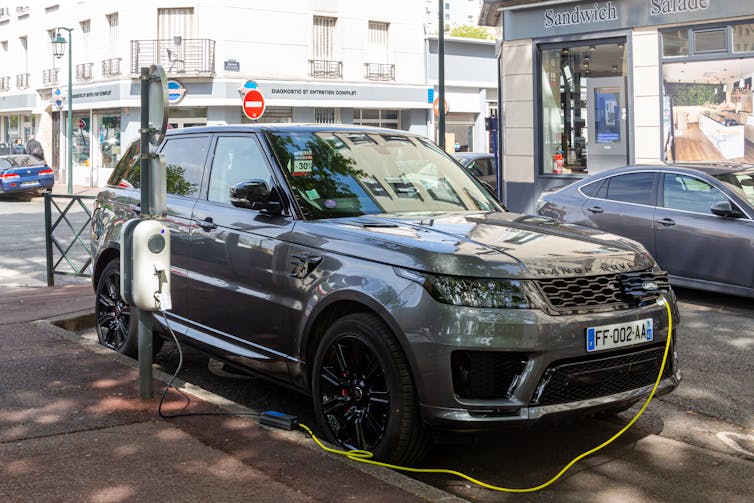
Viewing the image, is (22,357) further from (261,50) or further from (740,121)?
(261,50)

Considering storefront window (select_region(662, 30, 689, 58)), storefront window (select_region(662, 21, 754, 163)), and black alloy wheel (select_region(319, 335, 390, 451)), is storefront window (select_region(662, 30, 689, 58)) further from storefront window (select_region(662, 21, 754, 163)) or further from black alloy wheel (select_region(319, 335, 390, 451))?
black alloy wheel (select_region(319, 335, 390, 451))

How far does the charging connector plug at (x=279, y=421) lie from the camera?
15.3 ft

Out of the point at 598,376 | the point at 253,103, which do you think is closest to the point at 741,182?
the point at 598,376

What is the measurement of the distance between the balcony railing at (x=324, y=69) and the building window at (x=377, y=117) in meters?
1.96

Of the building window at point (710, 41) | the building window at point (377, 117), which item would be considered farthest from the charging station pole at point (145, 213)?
the building window at point (377, 117)

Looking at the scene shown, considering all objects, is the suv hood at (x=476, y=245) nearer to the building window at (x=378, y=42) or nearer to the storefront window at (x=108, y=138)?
the storefront window at (x=108, y=138)

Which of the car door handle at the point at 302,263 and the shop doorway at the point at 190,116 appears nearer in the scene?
the car door handle at the point at 302,263

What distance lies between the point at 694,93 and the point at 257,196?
40.7 feet

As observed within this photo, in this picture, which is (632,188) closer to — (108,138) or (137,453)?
(137,453)

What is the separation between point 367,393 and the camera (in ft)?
14.3

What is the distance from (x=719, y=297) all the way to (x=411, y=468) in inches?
252

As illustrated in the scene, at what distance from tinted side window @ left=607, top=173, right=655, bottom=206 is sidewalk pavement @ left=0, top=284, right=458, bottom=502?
5.92 meters

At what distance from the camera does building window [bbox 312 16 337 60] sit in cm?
3619

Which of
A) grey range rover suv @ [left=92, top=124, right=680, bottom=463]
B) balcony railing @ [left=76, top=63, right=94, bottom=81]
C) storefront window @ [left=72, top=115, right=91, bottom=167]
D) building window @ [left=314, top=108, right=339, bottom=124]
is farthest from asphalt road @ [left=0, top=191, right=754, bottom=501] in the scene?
storefront window @ [left=72, top=115, right=91, bottom=167]
